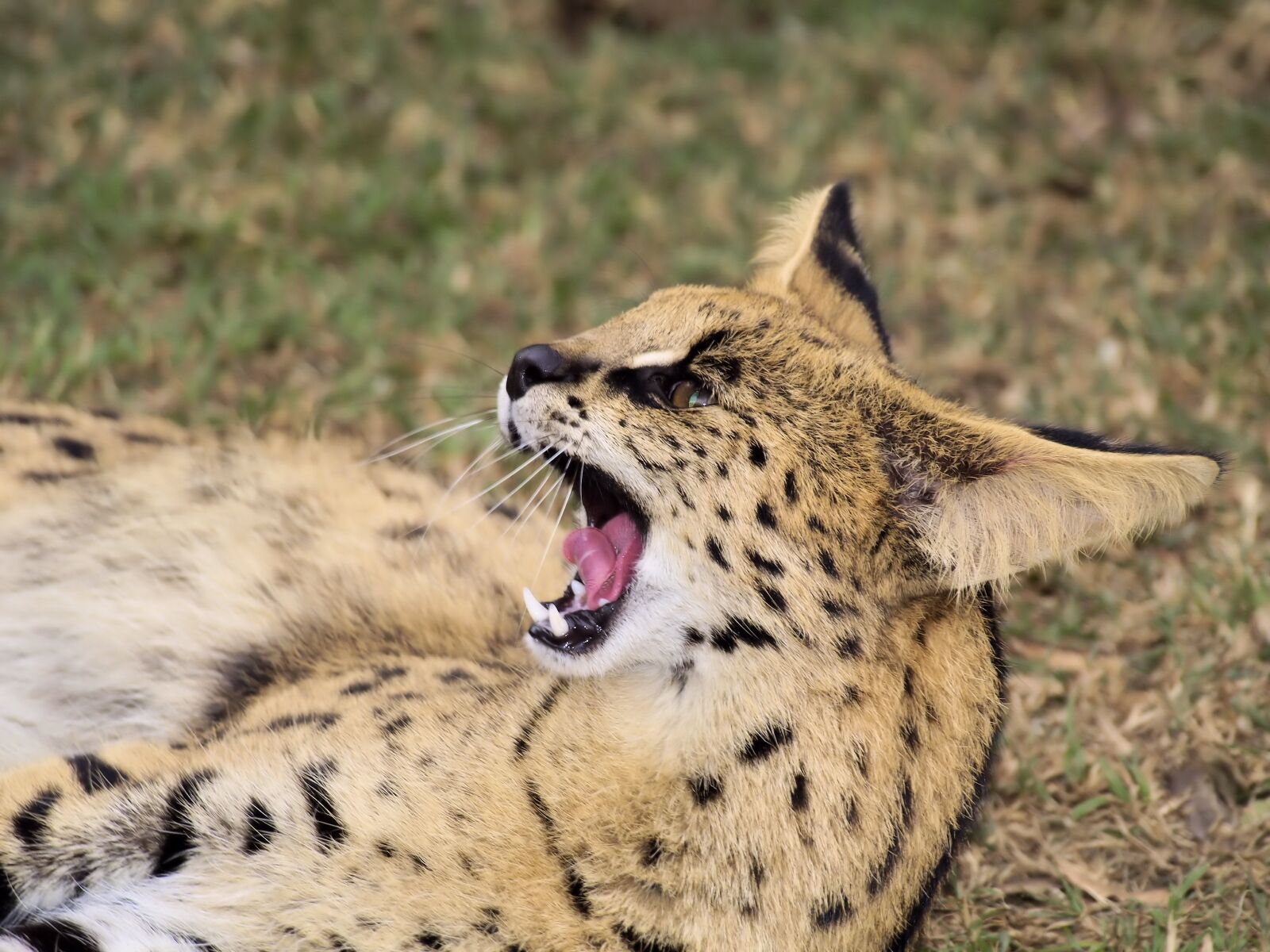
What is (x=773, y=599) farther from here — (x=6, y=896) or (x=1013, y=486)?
(x=6, y=896)

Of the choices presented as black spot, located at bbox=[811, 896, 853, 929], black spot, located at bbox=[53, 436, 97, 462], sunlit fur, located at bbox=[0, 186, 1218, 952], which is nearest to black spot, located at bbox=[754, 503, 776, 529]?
sunlit fur, located at bbox=[0, 186, 1218, 952]

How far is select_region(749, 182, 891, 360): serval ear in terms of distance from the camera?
3902mm

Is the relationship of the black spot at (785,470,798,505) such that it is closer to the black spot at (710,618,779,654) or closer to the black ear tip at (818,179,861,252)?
the black spot at (710,618,779,654)

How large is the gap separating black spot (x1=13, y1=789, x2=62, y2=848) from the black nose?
57.2 inches

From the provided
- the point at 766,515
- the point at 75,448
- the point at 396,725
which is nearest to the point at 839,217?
the point at 766,515

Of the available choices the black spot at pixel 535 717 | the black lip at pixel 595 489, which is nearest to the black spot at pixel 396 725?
the black spot at pixel 535 717

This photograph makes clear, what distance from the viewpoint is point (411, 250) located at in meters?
6.84

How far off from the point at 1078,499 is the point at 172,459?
2863 millimetres

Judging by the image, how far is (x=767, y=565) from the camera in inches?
126

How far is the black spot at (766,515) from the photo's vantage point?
3.22 metres

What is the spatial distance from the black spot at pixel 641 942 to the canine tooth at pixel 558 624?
2.13 feet

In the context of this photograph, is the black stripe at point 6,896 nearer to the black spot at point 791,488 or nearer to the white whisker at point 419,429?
the white whisker at point 419,429

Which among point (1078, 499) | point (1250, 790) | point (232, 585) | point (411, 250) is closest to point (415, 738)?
point (232, 585)

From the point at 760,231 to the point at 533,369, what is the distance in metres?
3.80
